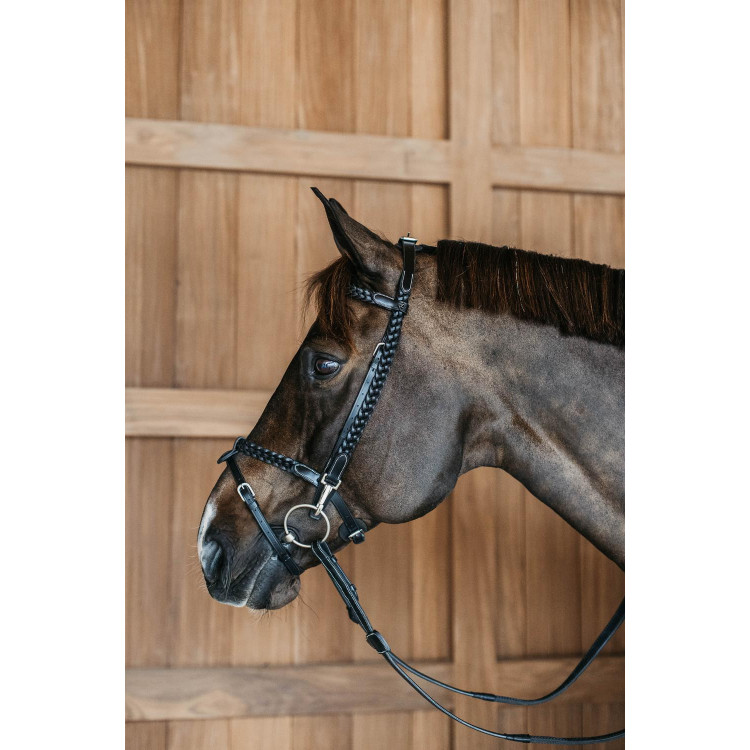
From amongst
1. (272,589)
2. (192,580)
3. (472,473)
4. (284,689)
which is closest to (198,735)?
(284,689)

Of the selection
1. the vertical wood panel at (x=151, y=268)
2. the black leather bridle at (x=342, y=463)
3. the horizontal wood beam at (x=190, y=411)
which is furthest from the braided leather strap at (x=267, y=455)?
the vertical wood panel at (x=151, y=268)

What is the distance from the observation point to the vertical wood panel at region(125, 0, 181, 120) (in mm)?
1747

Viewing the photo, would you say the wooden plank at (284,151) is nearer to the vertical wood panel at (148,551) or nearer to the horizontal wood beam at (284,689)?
the vertical wood panel at (148,551)

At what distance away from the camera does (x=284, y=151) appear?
1753 millimetres

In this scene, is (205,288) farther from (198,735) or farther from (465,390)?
(198,735)

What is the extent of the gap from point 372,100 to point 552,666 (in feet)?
5.33

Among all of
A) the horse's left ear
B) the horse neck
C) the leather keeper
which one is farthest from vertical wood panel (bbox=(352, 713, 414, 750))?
the horse's left ear

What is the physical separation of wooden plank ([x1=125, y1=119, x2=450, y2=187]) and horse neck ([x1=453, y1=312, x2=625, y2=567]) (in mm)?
814

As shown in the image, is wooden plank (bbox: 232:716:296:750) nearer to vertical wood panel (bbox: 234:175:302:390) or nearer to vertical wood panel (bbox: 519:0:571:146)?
vertical wood panel (bbox: 234:175:302:390)

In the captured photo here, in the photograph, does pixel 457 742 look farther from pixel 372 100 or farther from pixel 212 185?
pixel 372 100

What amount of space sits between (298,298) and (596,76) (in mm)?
1112

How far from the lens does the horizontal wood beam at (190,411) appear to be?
65.7 inches
